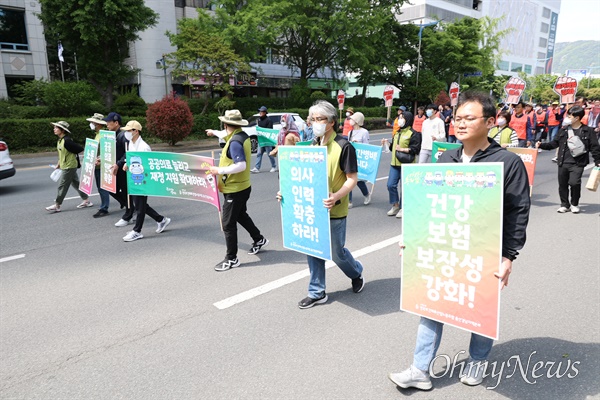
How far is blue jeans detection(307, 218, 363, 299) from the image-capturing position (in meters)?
3.82

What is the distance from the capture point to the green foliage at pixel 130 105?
24500mm

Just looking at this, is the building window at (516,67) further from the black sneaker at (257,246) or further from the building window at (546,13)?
the black sneaker at (257,246)

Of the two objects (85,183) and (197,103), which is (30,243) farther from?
(197,103)

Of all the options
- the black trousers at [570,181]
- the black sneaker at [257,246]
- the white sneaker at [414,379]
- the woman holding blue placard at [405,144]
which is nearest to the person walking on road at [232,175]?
the black sneaker at [257,246]

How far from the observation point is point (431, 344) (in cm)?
273

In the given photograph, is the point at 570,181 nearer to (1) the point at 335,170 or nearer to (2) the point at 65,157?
(1) the point at 335,170

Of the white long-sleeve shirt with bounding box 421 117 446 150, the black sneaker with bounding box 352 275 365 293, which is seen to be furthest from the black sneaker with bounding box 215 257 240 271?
the white long-sleeve shirt with bounding box 421 117 446 150

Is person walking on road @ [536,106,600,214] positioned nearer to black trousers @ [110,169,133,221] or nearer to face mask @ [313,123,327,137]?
face mask @ [313,123,327,137]

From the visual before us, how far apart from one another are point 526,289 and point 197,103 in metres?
26.0

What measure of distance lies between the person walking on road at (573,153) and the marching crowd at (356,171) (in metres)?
0.02

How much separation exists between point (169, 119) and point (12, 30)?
14.7m

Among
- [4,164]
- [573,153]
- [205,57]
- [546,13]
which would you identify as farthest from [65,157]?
[546,13]

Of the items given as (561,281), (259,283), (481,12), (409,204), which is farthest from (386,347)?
(481,12)

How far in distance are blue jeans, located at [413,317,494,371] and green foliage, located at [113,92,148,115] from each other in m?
24.3
